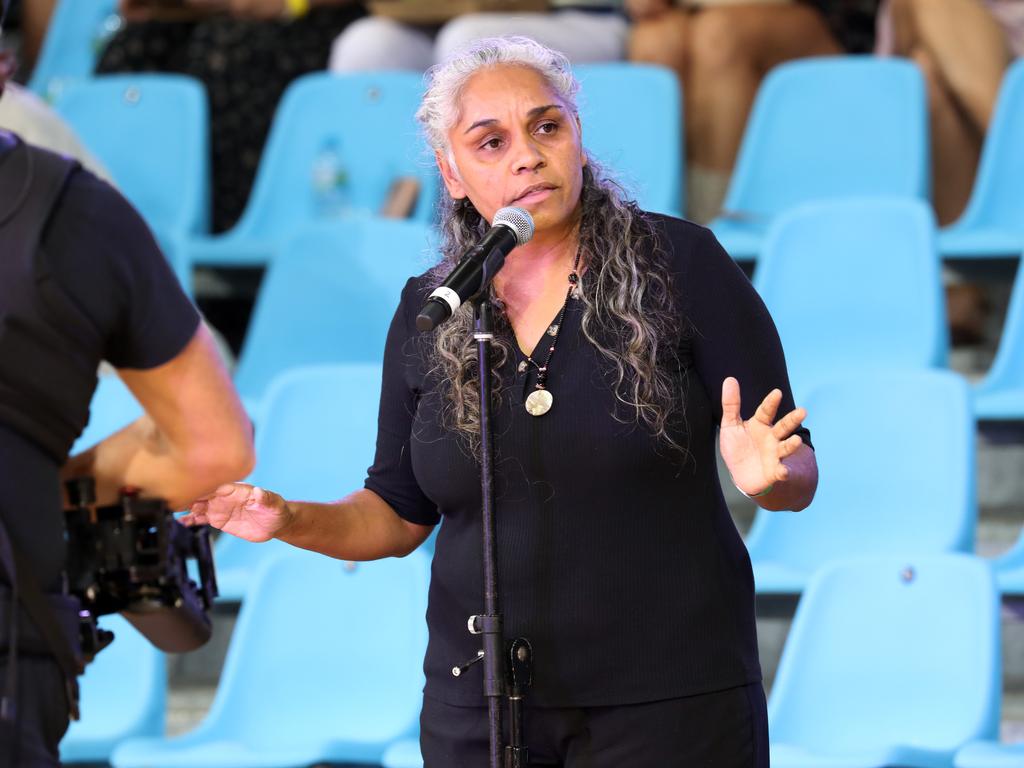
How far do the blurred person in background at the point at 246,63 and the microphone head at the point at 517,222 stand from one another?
368 centimetres

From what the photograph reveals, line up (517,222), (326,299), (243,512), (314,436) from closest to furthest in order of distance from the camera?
(517,222) < (243,512) < (314,436) < (326,299)

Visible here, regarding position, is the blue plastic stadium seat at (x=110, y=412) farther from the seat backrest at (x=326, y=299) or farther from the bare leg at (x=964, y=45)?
the bare leg at (x=964, y=45)

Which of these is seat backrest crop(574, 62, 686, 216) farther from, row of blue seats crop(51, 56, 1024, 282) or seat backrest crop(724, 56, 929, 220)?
seat backrest crop(724, 56, 929, 220)

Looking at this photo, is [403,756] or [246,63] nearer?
[403,756]

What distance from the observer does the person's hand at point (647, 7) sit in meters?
4.92

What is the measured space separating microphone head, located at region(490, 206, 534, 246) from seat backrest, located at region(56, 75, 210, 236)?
339 centimetres

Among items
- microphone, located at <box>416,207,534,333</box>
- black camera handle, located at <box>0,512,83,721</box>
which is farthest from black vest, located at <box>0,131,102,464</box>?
microphone, located at <box>416,207,534,333</box>

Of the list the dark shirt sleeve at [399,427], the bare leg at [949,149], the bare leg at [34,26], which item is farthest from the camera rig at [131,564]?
the bare leg at [34,26]

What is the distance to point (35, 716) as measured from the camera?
1.54 meters

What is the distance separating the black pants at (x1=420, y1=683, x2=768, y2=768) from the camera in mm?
1826

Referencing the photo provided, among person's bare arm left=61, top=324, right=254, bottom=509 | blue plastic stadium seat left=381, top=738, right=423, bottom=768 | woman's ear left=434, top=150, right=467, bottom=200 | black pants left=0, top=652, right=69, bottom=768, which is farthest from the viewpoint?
blue plastic stadium seat left=381, top=738, right=423, bottom=768

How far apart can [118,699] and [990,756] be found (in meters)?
1.81

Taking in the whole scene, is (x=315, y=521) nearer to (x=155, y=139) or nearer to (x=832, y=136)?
(x=832, y=136)

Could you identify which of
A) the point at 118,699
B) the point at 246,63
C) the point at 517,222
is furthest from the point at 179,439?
the point at 246,63
